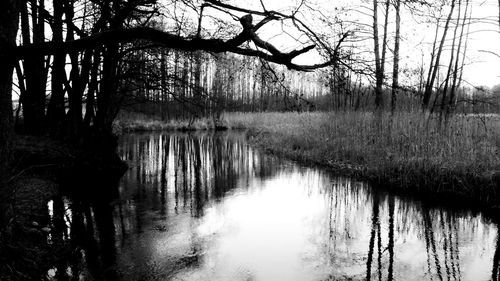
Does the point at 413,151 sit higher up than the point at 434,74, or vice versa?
the point at 434,74

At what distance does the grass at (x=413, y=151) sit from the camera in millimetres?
7812

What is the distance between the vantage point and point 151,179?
10938 mm

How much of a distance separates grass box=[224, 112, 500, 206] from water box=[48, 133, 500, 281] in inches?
31.5

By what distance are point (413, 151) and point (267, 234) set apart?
5319mm

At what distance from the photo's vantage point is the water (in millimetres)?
4730

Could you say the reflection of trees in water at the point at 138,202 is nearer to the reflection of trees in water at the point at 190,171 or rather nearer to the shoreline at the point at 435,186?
the reflection of trees in water at the point at 190,171

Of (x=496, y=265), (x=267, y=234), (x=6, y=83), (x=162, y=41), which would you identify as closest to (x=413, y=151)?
(x=496, y=265)

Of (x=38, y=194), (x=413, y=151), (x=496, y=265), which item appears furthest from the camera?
(x=413, y=151)

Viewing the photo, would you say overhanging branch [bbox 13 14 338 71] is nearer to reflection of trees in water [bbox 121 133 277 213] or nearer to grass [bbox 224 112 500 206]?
reflection of trees in water [bbox 121 133 277 213]

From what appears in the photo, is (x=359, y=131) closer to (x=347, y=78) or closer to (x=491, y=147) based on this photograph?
(x=491, y=147)

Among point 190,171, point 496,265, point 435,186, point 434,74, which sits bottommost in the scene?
point 496,265

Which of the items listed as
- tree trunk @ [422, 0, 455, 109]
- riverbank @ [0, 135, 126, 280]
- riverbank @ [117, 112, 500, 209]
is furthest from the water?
tree trunk @ [422, 0, 455, 109]

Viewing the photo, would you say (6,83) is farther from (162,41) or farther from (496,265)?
(496,265)

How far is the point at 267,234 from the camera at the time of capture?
6.28 m
